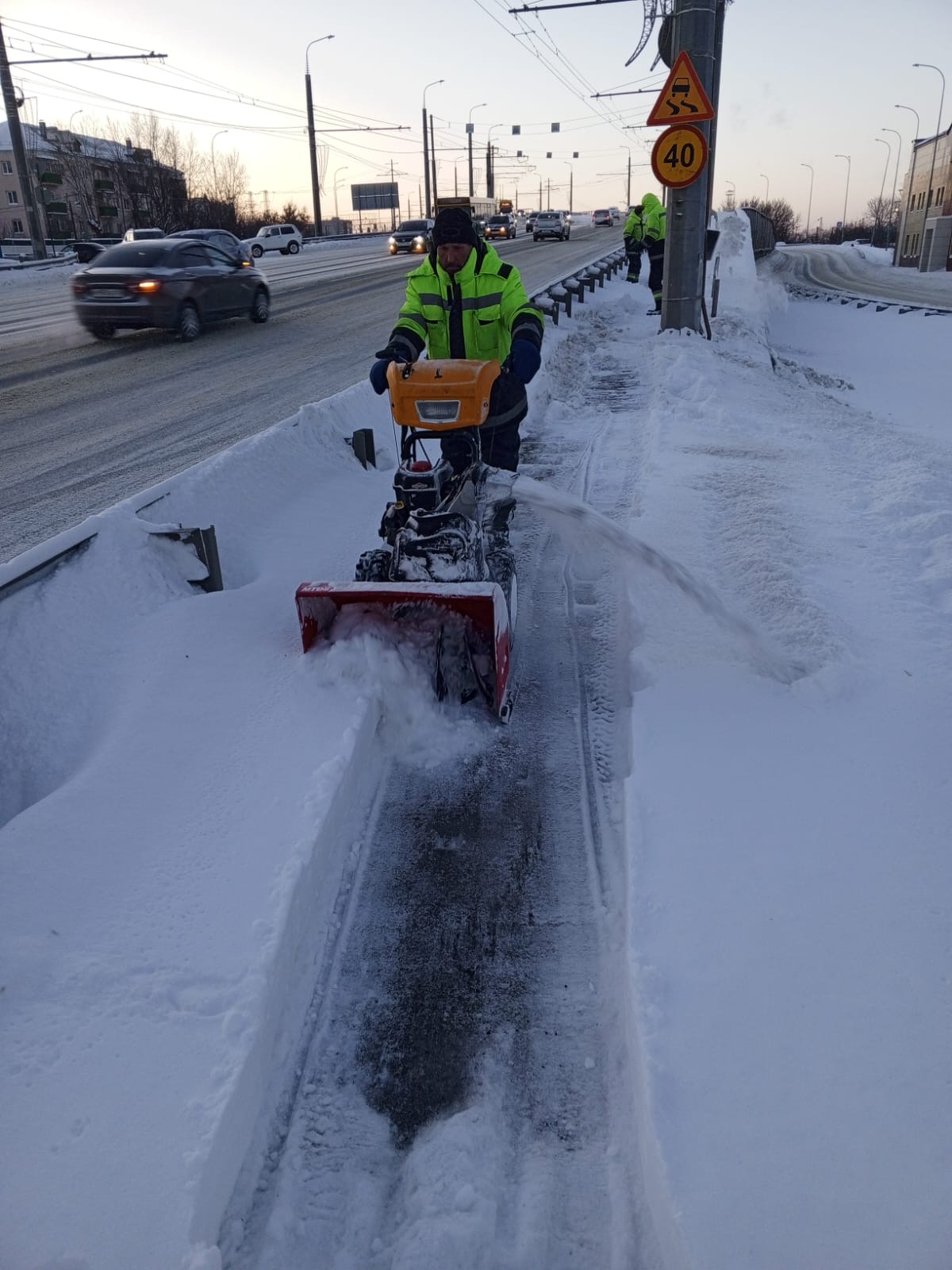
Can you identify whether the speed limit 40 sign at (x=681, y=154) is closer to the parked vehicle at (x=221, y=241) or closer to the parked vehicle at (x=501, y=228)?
the parked vehicle at (x=221, y=241)

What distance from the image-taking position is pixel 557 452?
26.0ft

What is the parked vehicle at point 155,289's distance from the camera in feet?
43.3

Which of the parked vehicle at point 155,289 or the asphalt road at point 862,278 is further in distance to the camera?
the asphalt road at point 862,278

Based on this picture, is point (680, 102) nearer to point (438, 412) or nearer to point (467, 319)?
point (467, 319)

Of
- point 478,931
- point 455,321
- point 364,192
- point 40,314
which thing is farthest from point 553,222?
point 478,931

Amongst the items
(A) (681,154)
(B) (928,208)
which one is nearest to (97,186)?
(B) (928,208)

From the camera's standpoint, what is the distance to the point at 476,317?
4402 mm

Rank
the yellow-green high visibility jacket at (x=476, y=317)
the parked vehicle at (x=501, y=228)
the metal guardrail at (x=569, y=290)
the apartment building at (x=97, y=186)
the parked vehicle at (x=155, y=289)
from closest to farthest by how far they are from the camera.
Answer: the yellow-green high visibility jacket at (x=476, y=317), the parked vehicle at (x=155, y=289), the metal guardrail at (x=569, y=290), the parked vehicle at (x=501, y=228), the apartment building at (x=97, y=186)

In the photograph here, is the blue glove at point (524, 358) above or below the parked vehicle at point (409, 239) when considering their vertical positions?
below

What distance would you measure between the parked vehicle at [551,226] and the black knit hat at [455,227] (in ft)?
142

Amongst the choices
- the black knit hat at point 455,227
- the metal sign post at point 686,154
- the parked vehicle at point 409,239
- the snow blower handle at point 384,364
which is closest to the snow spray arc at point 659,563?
the snow blower handle at point 384,364

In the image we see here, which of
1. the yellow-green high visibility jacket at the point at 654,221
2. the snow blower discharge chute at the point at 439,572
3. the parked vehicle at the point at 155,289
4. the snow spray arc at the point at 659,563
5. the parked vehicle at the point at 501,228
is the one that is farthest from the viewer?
the parked vehicle at the point at 501,228

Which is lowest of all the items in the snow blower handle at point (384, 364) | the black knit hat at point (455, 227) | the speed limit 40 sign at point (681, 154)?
the snow blower handle at point (384, 364)

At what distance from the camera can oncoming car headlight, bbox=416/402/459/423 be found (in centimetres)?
384
